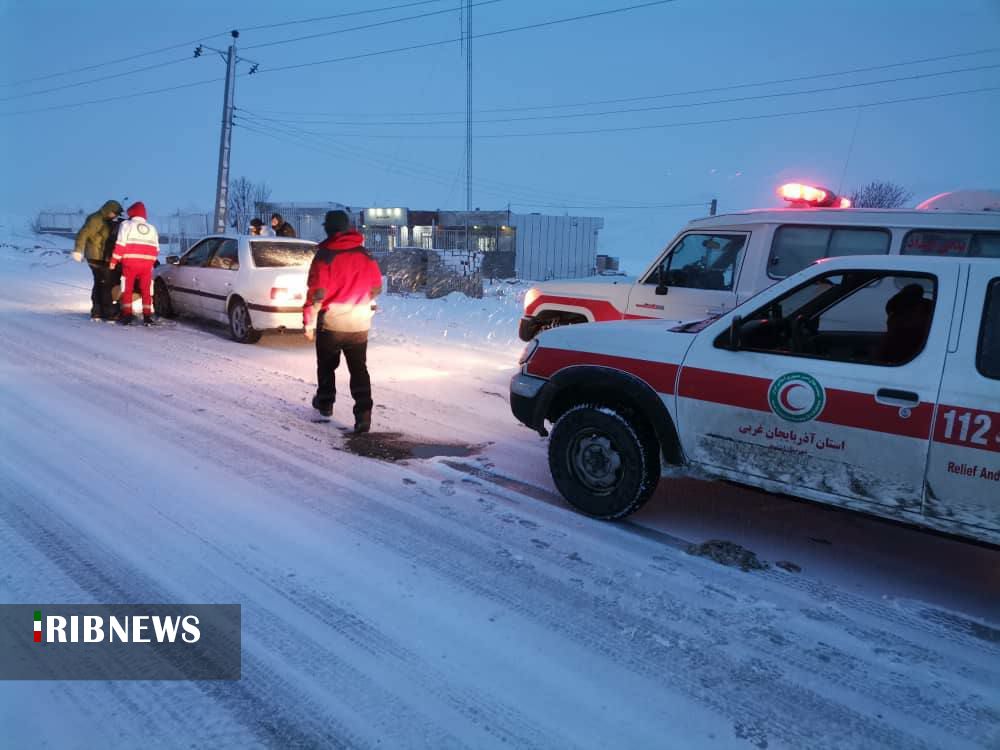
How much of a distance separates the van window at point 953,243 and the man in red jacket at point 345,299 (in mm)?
4604

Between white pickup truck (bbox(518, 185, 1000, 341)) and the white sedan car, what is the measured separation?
410 centimetres

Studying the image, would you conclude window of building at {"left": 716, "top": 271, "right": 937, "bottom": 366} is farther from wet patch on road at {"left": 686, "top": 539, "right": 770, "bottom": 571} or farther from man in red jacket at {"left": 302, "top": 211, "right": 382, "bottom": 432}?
man in red jacket at {"left": 302, "top": 211, "right": 382, "bottom": 432}

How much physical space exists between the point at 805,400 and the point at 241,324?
27.4 feet

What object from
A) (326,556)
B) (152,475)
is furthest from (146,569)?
(152,475)

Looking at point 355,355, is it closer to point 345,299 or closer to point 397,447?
point 345,299

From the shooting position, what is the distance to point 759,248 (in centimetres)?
660

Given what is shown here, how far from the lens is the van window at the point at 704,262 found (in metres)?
6.77

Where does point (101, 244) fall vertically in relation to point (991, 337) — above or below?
above

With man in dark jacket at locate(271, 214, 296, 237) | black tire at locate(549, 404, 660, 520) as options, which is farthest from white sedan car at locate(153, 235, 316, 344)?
black tire at locate(549, 404, 660, 520)

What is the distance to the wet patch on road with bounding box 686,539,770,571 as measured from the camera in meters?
3.93

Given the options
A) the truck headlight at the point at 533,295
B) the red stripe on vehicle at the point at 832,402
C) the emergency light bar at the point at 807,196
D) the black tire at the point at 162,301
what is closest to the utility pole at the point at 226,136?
the black tire at the point at 162,301

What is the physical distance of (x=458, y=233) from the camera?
3666cm

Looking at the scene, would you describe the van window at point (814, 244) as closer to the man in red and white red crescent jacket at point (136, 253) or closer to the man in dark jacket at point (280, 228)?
the man in dark jacket at point (280, 228)

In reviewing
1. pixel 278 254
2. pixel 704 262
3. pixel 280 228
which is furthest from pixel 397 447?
pixel 280 228
